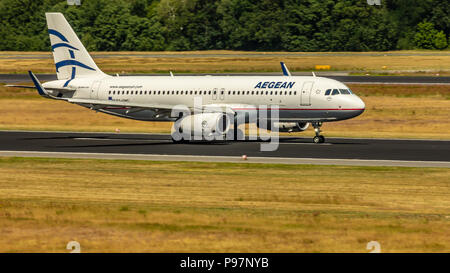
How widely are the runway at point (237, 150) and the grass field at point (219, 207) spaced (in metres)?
2.64

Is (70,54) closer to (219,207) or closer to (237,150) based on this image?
(237,150)

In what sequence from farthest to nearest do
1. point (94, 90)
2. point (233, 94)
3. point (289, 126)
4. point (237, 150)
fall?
point (94, 90)
point (289, 126)
point (233, 94)
point (237, 150)

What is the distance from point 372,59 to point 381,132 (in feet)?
210

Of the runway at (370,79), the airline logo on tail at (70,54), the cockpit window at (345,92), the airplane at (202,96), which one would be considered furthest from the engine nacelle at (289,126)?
the runway at (370,79)

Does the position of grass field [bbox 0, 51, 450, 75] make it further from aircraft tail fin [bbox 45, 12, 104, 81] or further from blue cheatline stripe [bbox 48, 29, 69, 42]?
blue cheatline stripe [bbox 48, 29, 69, 42]

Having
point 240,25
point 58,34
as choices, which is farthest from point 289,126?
point 240,25

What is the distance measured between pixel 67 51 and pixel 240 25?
332 feet

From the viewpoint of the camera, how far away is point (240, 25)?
151 meters

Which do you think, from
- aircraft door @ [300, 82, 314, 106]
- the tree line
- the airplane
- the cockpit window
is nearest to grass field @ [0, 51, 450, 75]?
the tree line

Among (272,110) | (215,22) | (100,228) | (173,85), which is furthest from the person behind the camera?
(215,22)

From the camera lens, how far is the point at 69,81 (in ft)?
169

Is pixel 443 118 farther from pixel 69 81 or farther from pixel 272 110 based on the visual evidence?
pixel 69 81

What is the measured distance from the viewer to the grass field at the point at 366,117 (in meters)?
56.4
